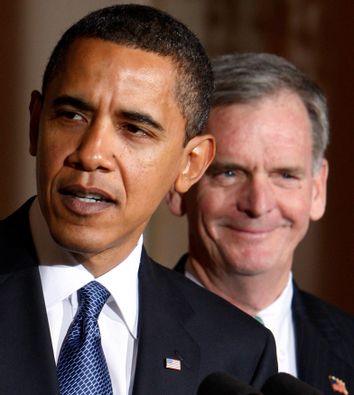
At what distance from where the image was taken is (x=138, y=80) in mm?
1688

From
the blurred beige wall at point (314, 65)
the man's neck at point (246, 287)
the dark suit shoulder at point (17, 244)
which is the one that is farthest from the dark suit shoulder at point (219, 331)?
the blurred beige wall at point (314, 65)

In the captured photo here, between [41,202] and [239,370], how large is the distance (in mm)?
470

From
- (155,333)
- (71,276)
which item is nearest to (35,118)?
(71,276)

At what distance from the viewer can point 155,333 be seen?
1806 mm

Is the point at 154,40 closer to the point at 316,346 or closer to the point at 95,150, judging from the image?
the point at 95,150

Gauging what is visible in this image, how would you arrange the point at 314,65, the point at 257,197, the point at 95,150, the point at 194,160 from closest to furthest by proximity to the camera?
the point at 95,150
the point at 194,160
the point at 257,197
the point at 314,65

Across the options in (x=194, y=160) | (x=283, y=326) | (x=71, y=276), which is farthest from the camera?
(x=283, y=326)

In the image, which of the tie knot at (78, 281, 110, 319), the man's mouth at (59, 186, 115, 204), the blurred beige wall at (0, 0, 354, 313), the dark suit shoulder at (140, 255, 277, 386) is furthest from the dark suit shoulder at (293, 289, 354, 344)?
the blurred beige wall at (0, 0, 354, 313)

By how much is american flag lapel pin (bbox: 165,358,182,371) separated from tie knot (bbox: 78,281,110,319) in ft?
0.50

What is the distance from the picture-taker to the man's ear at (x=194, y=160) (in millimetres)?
1876

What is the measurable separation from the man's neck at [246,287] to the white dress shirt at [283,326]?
2 cm

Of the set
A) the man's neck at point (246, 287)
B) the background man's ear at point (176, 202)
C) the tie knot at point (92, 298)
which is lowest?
the man's neck at point (246, 287)

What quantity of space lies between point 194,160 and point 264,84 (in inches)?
26.6

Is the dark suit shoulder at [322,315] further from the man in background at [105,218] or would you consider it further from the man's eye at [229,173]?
the man in background at [105,218]
